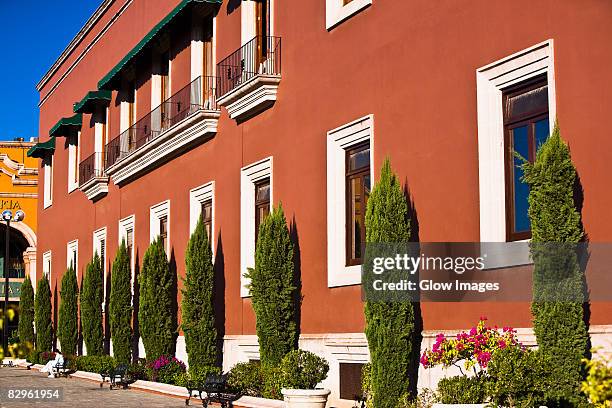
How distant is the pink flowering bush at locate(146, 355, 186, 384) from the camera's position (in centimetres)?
2354

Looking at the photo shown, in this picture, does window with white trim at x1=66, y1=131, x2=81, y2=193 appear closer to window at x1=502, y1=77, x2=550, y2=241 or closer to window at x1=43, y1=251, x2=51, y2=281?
window at x1=43, y1=251, x2=51, y2=281

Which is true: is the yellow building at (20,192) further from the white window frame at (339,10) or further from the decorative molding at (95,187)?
the white window frame at (339,10)

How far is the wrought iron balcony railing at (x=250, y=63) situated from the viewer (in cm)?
2011

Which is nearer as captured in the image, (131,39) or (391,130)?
(391,130)

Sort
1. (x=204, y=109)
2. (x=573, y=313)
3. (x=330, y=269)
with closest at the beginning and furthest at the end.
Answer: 1. (x=573, y=313)
2. (x=330, y=269)
3. (x=204, y=109)

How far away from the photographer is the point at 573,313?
11.4 m

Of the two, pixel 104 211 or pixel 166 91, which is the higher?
pixel 166 91

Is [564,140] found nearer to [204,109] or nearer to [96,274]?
[204,109]

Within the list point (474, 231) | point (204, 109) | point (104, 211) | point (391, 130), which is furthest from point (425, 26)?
point (104, 211)

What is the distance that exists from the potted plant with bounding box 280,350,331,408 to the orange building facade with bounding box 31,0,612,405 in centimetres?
54

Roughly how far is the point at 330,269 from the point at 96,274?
1514 centimetres

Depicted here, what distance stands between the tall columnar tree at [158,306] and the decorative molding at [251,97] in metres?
5.10

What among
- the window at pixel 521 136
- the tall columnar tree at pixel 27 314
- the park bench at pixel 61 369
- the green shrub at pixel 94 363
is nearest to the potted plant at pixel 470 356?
the window at pixel 521 136

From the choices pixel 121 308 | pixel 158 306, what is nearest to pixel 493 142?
pixel 158 306
